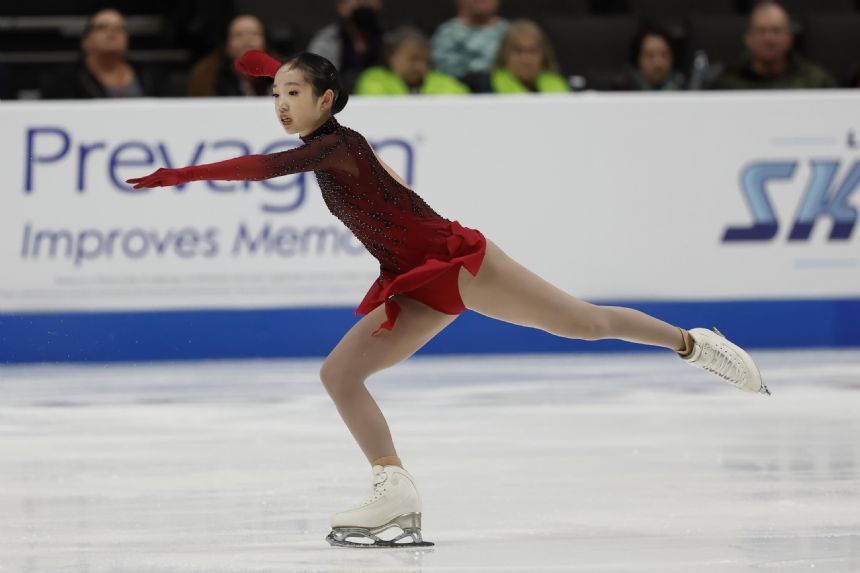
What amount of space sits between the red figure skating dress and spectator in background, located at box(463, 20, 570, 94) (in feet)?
13.4

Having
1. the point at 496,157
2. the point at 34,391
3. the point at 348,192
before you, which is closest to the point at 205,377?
the point at 34,391

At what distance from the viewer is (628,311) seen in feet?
12.0

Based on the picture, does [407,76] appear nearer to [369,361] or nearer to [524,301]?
[524,301]

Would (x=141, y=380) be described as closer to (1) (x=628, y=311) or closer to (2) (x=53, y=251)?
(2) (x=53, y=251)

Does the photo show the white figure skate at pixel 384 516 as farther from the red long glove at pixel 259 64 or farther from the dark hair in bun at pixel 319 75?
the red long glove at pixel 259 64

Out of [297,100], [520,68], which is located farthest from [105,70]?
[297,100]

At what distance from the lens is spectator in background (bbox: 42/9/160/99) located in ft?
23.1

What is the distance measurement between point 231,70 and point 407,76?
869 millimetres

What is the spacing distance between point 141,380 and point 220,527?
2701 mm

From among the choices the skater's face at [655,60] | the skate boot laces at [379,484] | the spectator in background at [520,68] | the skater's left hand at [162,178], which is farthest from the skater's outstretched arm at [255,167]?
the skater's face at [655,60]

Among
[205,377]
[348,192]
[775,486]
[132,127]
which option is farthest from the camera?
[132,127]

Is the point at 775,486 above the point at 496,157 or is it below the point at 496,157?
below

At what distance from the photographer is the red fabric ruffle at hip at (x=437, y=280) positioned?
326 centimetres

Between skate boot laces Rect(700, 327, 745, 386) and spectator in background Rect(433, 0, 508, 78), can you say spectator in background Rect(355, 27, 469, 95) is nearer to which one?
spectator in background Rect(433, 0, 508, 78)
